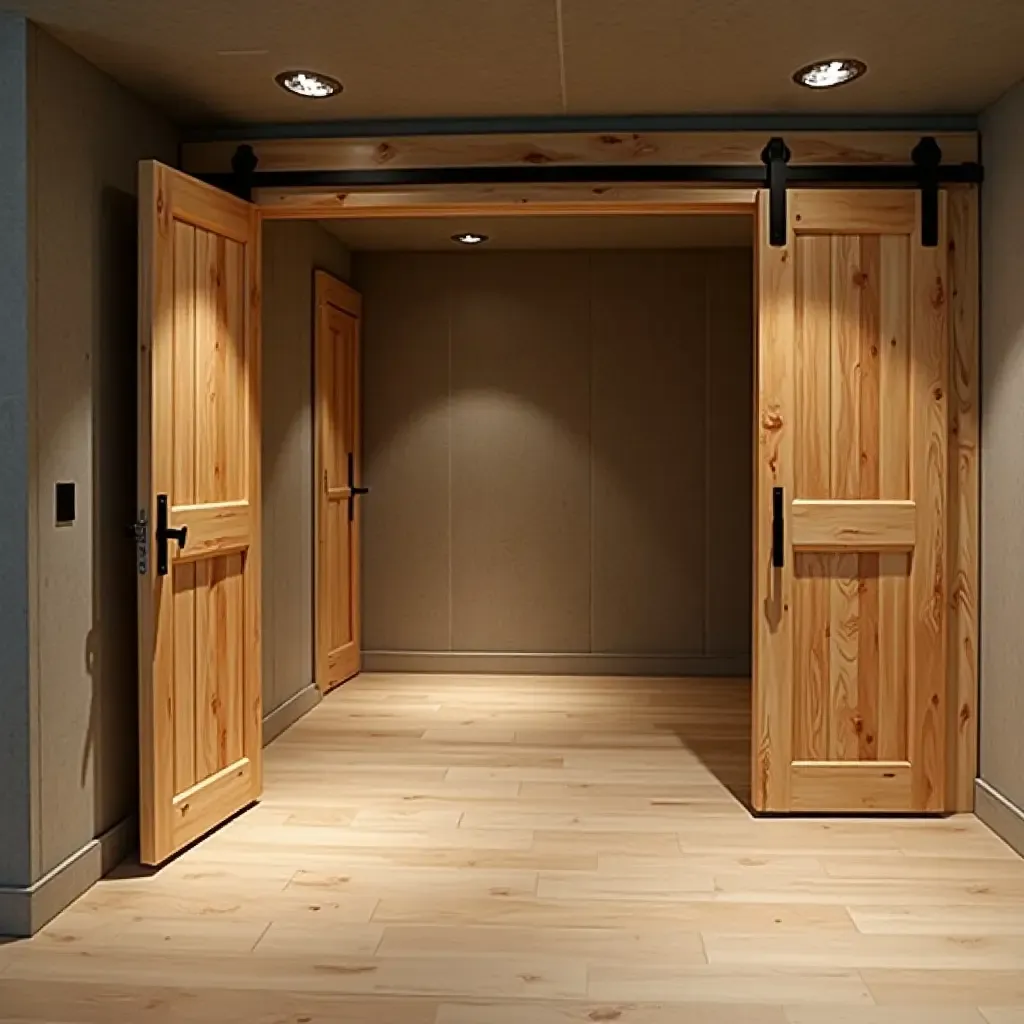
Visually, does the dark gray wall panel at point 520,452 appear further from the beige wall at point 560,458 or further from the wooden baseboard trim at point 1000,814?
the wooden baseboard trim at point 1000,814

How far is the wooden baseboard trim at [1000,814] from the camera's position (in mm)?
3648

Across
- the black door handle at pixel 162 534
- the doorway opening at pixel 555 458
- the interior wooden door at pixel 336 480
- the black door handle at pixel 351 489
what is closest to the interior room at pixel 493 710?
the black door handle at pixel 162 534

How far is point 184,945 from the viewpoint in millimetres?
2971

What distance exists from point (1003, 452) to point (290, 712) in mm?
3115

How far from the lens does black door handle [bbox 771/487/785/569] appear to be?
3977 mm

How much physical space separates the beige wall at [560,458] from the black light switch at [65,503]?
3.62 meters

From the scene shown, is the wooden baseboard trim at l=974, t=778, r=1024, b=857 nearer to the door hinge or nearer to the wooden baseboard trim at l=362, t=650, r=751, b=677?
the door hinge

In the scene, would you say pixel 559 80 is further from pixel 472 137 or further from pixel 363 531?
pixel 363 531

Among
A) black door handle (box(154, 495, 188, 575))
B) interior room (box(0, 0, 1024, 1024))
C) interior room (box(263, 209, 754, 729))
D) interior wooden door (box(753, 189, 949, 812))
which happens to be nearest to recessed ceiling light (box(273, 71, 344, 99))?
interior room (box(0, 0, 1024, 1024))

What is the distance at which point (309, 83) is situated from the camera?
3686 millimetres

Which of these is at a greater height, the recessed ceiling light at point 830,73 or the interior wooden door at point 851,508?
the recessed ceiling light at point 830,73

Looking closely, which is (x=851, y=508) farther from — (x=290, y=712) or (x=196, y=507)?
(x=290, y=712)

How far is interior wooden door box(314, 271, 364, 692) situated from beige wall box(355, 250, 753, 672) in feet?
0.68

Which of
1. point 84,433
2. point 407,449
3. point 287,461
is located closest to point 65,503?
point 84,433
